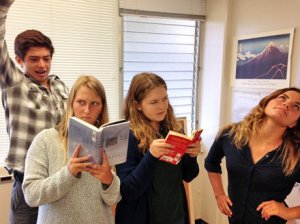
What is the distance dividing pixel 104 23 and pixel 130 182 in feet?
5.32

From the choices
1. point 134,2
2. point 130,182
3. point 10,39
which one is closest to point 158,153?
point 130,182

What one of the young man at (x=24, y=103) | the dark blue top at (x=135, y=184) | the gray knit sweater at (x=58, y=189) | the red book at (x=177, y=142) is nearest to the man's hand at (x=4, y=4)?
the young man at (x=24, y=103)

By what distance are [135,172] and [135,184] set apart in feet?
0.16

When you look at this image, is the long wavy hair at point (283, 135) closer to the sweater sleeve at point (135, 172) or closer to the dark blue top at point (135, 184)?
the dark blue top at point (135, 184)

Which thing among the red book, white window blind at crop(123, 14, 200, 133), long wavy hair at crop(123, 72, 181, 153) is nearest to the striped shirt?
long wavy hair at crop(123, 72, 181, 153)

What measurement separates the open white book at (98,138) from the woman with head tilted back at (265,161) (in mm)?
695

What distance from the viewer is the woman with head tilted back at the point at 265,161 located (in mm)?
1356

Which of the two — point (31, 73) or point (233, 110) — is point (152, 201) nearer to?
point (31, 73)

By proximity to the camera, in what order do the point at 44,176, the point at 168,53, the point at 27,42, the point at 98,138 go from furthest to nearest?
the point at 168,53 < the point at 27,42 < the point at 44,176 < the point at 98,138

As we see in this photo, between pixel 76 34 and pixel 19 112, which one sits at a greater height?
pixel 76 34

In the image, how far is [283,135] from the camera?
145 centimetres

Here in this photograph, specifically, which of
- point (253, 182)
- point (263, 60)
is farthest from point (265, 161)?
point (263, 60)

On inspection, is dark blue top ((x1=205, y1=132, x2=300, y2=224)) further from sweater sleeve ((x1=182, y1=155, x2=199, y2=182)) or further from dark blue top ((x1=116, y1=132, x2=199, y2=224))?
dark blue top ((x1=116, y1=132, x2=199, y2=224))

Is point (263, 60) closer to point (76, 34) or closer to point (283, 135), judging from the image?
point (283, 135)
